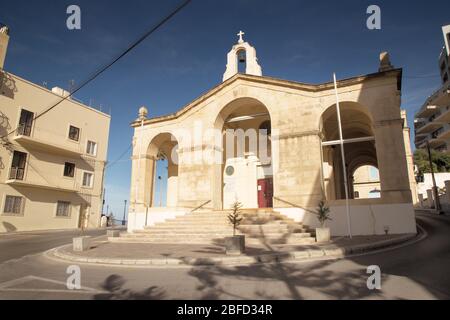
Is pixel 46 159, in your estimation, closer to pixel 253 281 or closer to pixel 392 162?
pixel 253 281

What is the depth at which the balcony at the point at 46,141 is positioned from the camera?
2569 centimetres

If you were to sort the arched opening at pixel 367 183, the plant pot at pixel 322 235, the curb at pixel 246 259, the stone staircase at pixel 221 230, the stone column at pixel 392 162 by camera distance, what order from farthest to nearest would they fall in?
the arched opening at pixel 367 183, the stone column at pixel 392 162, the stone staircase at pixel 221 230, the plant pot at pixel 322 235, the curb at pixel 246 259

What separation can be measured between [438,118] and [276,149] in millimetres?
33532

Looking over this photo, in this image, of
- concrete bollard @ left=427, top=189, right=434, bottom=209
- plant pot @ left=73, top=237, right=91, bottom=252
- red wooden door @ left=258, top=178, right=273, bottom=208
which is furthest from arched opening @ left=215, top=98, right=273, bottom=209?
concrete bollard @ left=427, top=189, right=434, bottom=209

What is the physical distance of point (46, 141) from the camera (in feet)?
89.7

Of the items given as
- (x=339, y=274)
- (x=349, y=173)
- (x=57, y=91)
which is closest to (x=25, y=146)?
(x=57, y=91)

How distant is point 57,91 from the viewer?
3138 cm

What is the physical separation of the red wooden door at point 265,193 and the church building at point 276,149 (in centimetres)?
7

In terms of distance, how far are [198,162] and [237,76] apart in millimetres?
6368

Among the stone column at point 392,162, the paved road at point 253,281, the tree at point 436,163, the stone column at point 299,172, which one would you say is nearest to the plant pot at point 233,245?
the paved road at point 253,281

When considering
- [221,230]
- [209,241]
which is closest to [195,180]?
[221,230]

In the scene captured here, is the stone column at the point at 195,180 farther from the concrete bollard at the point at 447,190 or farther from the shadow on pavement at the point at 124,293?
the concrete bollard at the point at 447,190
